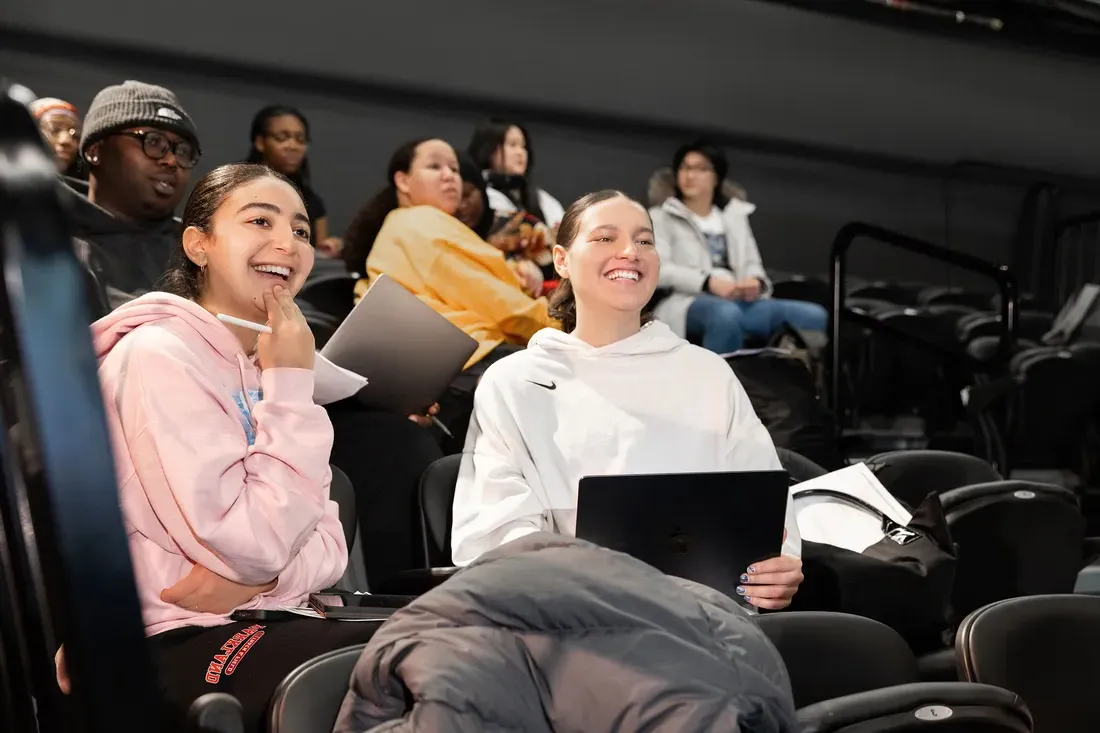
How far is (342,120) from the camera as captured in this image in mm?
4859

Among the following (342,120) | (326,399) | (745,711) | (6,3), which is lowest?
(745,711)

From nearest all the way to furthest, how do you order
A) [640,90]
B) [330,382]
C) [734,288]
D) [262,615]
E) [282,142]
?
[262,615]
[330,382]
[282,142]
[734,288]
[640,90]

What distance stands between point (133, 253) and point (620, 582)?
5.54ft

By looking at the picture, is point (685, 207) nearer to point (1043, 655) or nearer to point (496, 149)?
point (496, 149)

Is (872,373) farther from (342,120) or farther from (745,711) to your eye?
(745,711)

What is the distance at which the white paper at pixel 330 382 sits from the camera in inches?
78.5

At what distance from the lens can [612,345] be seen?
226 centimetres

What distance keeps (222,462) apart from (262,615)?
207 millimetres

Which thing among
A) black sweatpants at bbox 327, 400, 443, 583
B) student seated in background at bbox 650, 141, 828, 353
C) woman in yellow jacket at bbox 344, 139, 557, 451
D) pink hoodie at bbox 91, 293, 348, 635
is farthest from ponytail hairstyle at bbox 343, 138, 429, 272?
pink hoodie at bbox 91, 293, 348, 635

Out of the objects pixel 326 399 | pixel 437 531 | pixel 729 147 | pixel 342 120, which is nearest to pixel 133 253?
pixel 326 399

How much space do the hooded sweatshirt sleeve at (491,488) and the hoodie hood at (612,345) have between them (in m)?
0.13

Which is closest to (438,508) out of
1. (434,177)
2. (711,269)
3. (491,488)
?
(491,488)

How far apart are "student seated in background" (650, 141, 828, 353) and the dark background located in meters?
1.13

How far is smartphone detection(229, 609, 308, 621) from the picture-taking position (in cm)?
158
